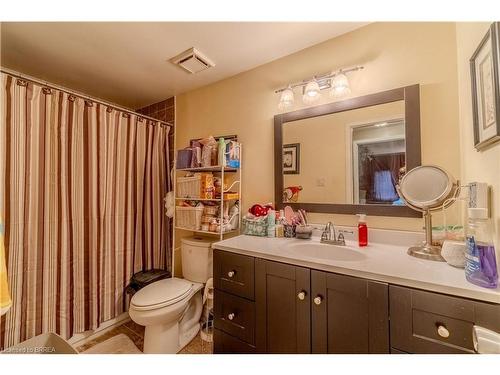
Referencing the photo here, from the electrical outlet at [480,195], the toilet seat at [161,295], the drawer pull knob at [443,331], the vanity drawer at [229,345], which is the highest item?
the electrical outlet at [480,195]

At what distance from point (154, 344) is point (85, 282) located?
722 mm

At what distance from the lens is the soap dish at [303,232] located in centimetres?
128

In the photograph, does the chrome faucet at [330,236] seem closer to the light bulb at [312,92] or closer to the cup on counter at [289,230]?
the cup on counter at [289,230]

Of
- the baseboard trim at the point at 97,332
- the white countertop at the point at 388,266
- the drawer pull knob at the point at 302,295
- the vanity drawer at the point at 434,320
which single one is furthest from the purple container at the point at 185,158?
the vanity drawer at the point at 434,320

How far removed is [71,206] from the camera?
1.51 metres

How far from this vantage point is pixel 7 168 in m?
1.23

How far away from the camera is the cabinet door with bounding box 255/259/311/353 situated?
0.91 m

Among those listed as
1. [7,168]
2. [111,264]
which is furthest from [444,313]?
[7,168]

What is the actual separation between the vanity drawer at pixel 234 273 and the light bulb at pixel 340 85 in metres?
1.09

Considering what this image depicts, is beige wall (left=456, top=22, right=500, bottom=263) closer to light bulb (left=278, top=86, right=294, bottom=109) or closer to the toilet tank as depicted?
light bulb (left=278, top=86, right=294, bottom=109)

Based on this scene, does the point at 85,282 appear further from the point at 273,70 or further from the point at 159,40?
the point at 273,70

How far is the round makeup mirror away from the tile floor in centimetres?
148

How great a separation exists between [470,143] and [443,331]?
0.78m

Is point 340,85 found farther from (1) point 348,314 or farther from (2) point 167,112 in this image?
(2) point 167,112
